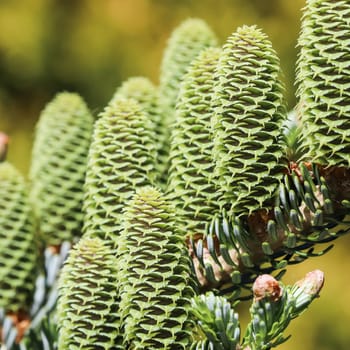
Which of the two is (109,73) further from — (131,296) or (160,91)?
(131,296)

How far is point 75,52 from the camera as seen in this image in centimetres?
261

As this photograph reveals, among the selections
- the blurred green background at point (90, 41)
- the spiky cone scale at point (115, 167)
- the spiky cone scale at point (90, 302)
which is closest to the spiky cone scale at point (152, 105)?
the spiky cone scale at point (115, 167)

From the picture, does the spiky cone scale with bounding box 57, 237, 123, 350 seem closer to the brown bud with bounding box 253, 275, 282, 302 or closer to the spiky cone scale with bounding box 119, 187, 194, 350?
the spiky cone scale with bounding box 119, 187, 194, 350

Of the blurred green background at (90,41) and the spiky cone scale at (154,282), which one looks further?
the blurred green background at (90,41)

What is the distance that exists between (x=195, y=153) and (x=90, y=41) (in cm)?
201

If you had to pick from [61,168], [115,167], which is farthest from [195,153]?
[61,168]

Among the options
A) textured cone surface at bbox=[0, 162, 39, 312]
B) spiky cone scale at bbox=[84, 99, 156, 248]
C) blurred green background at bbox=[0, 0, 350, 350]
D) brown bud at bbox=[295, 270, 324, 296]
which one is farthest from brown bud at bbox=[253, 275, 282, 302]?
blurred green background at bbox=[0, 0, 350, 350]

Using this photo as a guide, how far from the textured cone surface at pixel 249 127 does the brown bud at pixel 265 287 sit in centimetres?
8

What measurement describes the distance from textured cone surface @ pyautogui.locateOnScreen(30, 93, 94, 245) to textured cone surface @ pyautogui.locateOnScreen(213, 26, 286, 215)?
29 centimetres

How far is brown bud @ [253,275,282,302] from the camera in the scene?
0.54 meters

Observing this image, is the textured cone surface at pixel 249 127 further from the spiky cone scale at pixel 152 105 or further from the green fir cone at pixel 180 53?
the green fir cone at pixel 180 53

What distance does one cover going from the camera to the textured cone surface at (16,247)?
82 centimetres

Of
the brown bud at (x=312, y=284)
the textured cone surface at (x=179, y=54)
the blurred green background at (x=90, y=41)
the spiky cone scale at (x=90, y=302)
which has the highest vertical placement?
the blurred green background at (x=90, y=41)

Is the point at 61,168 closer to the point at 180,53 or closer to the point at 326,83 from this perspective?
the point at 180,53
